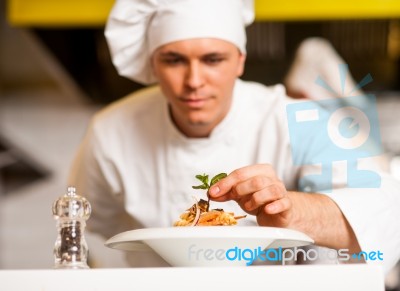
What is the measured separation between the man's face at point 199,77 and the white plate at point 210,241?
301 millimetres

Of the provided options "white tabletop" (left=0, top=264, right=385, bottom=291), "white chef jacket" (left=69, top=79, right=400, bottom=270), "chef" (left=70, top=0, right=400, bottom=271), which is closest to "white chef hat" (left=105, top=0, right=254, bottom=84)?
"chef" (left=70, top=0, right=400, bottom=271)

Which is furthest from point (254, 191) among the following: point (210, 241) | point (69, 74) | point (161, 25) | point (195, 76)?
point (69, 74)

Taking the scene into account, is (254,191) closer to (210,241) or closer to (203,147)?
(210,241)

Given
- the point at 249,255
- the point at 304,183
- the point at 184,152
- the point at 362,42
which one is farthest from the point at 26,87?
the point at 249,255

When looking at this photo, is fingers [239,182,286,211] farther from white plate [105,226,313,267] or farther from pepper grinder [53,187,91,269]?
pepper grinder [53,187,91,269]

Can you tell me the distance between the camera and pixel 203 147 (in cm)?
105

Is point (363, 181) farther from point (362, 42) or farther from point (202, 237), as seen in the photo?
point (362, 42)

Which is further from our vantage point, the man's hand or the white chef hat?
the white chef hat

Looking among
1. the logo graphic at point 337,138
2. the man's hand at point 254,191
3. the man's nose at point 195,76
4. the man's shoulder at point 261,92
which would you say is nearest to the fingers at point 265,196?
the man's hand at point 254,191

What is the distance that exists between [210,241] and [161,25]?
44cm

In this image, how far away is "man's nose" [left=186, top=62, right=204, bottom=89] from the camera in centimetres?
98

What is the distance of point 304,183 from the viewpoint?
958 millimetres

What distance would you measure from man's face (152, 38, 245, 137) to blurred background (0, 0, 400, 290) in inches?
23.7

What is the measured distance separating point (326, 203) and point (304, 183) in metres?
0.09
